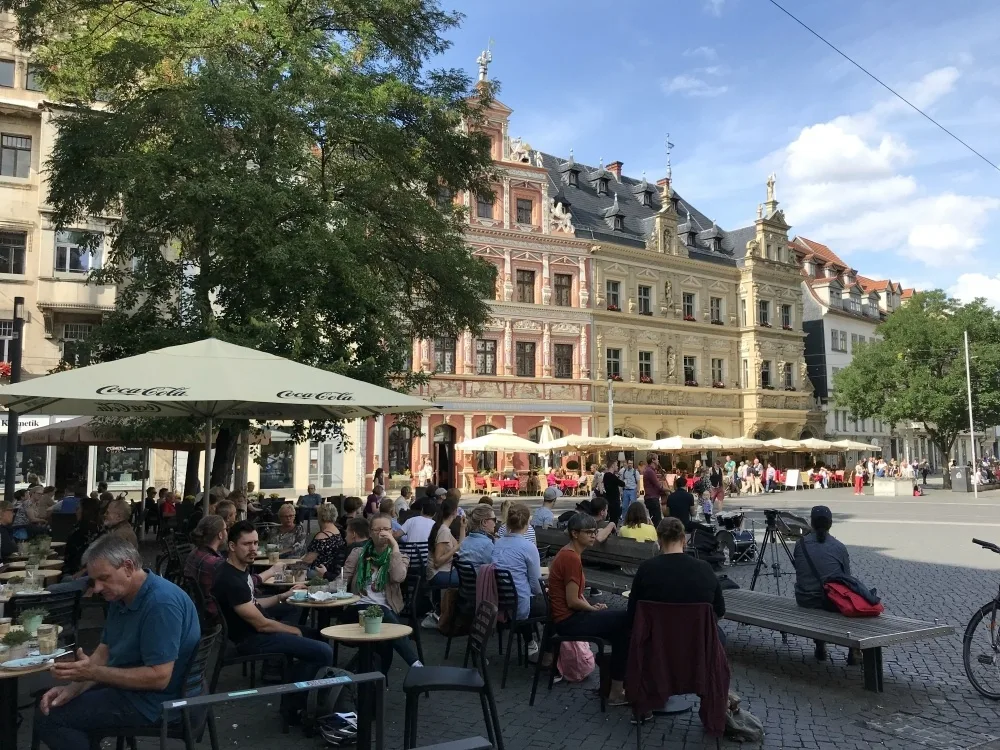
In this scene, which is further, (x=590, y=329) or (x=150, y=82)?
A: (x=590, y=329)

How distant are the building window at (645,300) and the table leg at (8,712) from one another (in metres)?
37.8

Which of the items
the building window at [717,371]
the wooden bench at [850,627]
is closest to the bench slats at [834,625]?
the wooden bench at [850,627]

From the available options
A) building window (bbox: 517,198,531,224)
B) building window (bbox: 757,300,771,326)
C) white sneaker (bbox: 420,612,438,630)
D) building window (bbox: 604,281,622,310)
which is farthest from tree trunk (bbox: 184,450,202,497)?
building window (bbox: 757,300,771,326)

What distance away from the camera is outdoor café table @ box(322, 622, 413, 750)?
4.63 m

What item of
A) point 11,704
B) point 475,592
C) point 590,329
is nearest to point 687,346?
point 590,329

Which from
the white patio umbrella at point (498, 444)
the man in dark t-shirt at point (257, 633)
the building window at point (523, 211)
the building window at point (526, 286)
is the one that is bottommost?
the man in dark t-shirt at point (257, 633)

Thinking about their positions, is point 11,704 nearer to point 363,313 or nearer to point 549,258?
point 363,313

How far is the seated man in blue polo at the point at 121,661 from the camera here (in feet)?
13.5

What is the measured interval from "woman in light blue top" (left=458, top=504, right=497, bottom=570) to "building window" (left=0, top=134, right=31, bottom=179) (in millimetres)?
24609

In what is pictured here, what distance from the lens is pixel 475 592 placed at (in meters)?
7.51

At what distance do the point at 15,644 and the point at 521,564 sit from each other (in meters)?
3.86

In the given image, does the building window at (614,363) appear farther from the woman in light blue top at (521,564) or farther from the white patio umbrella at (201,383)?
the woman in light blue top at (521,564)

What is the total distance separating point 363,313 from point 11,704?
9.21 metres

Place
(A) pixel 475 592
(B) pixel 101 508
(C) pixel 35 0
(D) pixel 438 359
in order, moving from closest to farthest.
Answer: (A) pixel 475 592 → (B) pixel 101 508 → (C) pixel 35 0 → (D) pixel 438 359
